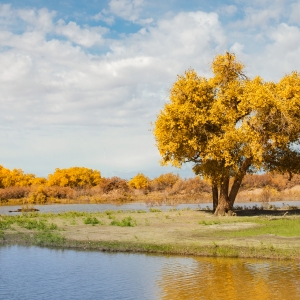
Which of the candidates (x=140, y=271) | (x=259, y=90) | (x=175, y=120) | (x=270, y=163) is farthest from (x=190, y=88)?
(x=140, y=271)

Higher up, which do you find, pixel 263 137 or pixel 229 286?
pixel 263 137

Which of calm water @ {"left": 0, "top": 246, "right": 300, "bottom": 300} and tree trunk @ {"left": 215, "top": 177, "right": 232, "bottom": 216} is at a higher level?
tree trunk @ {"left": 215, "top": 177, "right": 232, "bottom": 216}

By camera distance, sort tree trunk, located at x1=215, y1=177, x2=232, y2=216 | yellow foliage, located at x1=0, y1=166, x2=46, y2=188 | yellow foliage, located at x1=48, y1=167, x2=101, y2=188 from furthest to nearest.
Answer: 1. yellow foliage, located at x1=48, y1=167, x2=101, y2=188
2. yellow foliage, located at x1=0, y1=166, x2=46, y2=188
3. tree trunk, located at x1=215, y1=177, x2=232, y2=216

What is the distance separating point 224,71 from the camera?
35.7 meters

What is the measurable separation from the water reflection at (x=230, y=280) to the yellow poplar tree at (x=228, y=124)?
15.4 m

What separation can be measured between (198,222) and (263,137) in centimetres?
733

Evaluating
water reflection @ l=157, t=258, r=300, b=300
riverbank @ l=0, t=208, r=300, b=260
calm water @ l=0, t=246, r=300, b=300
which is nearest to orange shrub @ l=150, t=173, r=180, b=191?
riverbank @ l=0, t=208, r=300, b=260

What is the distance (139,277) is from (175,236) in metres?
8.88

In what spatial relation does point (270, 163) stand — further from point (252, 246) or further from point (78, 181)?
point (78, 181)

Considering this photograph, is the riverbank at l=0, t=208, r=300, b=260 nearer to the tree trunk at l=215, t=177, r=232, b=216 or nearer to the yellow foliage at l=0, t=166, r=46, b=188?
the tree trunk at l=215, t=177, r=232, b=216

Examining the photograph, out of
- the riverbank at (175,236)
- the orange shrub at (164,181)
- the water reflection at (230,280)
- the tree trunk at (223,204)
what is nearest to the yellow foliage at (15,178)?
the orange shrub at (164,181)

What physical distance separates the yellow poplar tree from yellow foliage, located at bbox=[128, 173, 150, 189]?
65.5 metres

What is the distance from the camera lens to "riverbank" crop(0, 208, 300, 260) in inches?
784

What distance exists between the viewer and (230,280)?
15.1 meters
